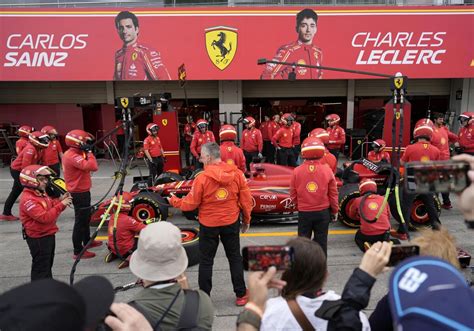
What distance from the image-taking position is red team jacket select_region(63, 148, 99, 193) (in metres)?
5.91

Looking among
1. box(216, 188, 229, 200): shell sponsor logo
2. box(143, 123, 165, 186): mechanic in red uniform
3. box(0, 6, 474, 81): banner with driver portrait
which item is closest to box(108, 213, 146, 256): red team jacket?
box(216, 188, 229, 200): shell sponsor logo

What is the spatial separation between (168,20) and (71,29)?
11.7 feet

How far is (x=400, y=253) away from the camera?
73.7 inches

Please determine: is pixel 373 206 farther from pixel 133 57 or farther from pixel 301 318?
pixel 133 57

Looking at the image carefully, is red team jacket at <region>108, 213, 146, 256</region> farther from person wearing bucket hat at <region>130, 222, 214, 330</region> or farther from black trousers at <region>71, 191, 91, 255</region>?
person wearing bucket hat at <region>130, 222, 214, 330</region>

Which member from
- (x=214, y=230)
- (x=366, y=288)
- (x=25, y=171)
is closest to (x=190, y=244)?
(x=214, y=230)

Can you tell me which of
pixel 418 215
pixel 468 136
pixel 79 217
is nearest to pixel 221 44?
pixel 468 136

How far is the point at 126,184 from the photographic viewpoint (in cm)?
1144

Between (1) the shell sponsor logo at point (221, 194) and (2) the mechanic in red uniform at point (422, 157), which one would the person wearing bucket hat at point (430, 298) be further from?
(2) the mechanic in red uniform at point (422, 157)

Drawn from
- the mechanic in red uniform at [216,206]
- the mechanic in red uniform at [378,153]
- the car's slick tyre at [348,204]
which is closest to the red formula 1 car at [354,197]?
the car's slick tyre at [348,204]

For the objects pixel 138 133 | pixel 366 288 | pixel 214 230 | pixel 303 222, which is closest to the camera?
pixel 366 288

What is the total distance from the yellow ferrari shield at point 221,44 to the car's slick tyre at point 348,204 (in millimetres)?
8661

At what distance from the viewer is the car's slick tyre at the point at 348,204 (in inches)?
273

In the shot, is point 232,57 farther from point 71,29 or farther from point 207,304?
point 207,304
